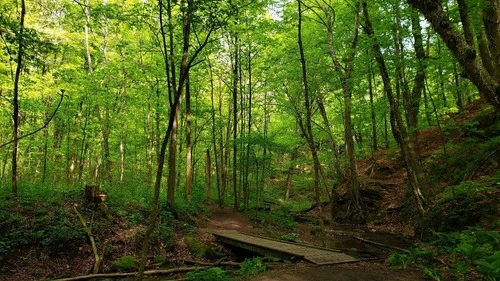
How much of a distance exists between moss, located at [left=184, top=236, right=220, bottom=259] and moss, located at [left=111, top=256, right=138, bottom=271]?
2020 mm

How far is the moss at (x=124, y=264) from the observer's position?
8.58 m

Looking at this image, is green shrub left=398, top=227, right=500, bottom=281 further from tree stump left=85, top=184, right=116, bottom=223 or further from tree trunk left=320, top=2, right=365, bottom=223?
tree stump left=85, top=184, right=116, bottom=223

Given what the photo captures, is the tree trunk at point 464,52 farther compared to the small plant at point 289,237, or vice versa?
→ the small plant at point 289,237

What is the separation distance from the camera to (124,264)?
866 cm

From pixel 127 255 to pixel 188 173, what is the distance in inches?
304

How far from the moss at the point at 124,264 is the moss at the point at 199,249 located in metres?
2.02

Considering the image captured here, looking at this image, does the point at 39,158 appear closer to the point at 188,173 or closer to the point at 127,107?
the point at 127,107

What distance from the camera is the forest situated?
7258 millimetres

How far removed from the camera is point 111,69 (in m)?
19.4

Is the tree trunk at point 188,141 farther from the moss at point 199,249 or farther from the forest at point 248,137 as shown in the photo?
the moss at point 199,249

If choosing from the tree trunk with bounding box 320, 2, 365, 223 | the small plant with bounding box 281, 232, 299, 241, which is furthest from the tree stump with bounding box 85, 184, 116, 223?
the tree trunk with bounding box 320, 2, 365, 223

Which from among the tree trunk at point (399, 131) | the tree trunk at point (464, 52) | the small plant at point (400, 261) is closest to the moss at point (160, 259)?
the small plant at point (400, 261)

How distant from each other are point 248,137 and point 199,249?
8295 millimetres

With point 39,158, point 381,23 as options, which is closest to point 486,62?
point 381,23
